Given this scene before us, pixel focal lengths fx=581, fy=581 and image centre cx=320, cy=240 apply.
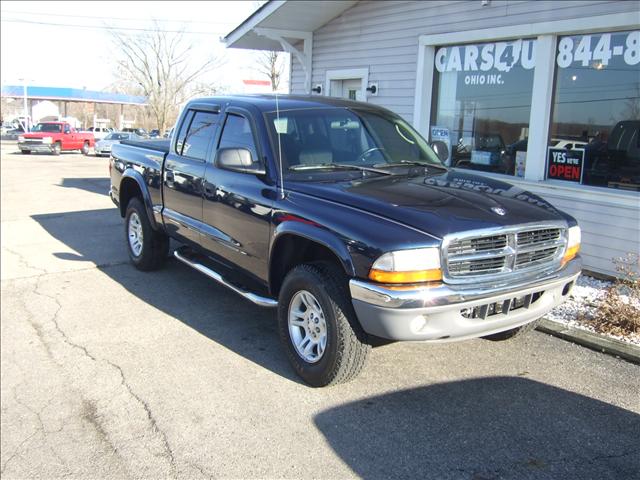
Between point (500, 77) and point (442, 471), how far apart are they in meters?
6.13

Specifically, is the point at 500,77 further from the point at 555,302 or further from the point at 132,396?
the point at 132,396

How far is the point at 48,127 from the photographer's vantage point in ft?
113

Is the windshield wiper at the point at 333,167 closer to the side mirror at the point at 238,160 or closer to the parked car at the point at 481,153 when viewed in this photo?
the side mirror at the point at 238,160

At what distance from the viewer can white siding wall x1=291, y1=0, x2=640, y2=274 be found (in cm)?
651

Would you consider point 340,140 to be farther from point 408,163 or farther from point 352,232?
point 352,232

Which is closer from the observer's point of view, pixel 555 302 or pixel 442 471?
pixel 442 471

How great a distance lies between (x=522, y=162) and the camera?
762 cm

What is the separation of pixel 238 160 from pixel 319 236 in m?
1.03

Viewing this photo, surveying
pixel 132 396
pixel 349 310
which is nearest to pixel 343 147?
pixel 349 310

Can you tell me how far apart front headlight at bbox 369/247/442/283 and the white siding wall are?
4090 mm

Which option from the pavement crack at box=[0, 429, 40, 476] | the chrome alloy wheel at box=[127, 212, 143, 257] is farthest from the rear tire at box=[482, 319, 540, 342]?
the chrome alloy wheel at box=[127, 212, 143, 257]

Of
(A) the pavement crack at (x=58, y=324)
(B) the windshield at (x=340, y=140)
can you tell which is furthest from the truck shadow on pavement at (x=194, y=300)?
(B) the windshield at (x=340, y=140)

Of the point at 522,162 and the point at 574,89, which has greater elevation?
the point at 574,89

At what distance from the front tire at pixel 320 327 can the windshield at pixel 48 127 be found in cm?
3473
